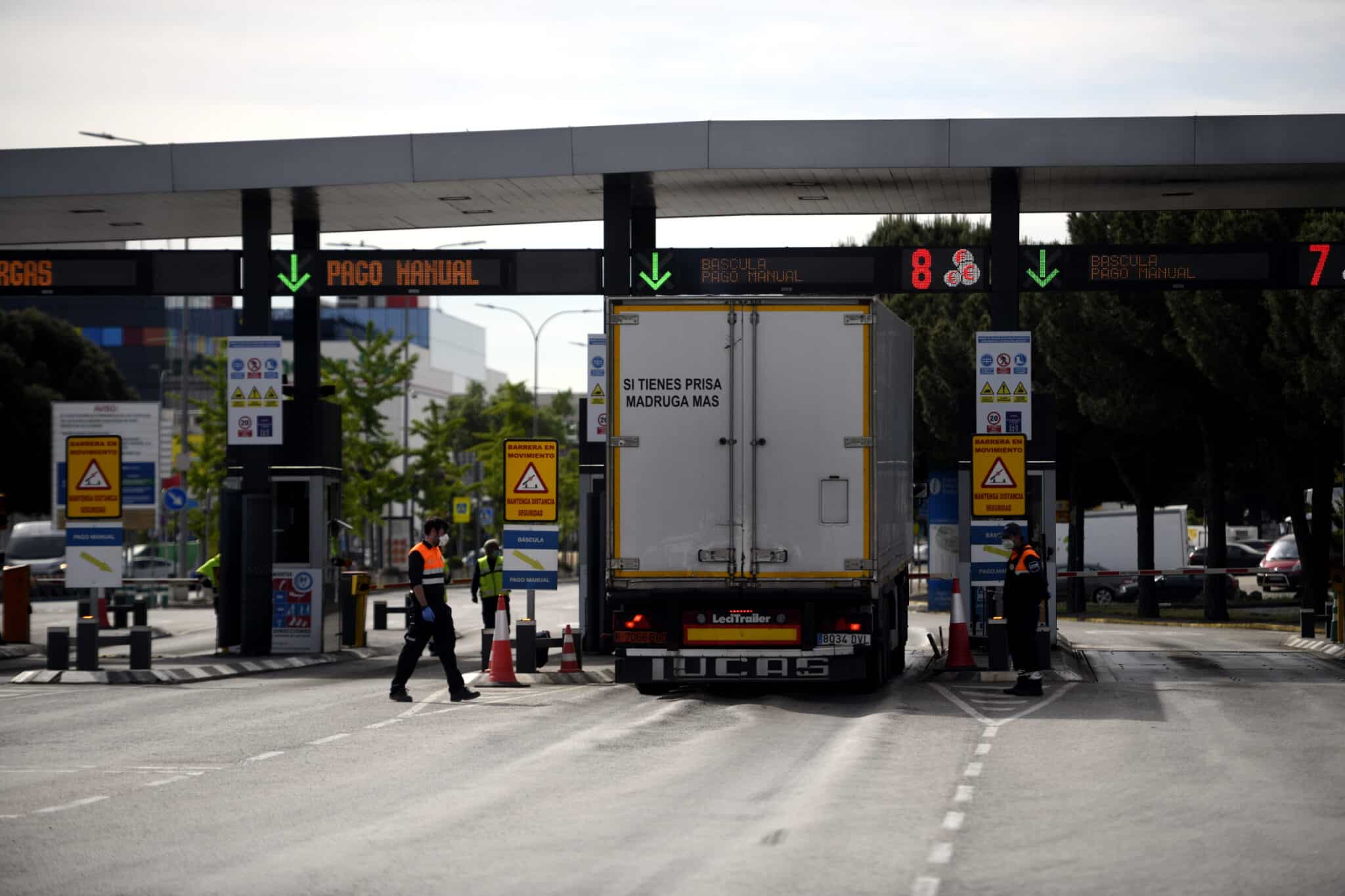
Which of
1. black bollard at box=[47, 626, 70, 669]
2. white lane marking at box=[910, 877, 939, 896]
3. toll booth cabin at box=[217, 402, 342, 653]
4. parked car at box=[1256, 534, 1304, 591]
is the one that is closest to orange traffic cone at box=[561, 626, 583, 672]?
toll booth cabin at box=[217, 402, 342, 653]

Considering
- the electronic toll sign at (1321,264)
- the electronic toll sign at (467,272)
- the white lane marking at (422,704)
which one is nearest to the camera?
the white lane marking at (422,704)

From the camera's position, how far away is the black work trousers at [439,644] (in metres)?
18.2

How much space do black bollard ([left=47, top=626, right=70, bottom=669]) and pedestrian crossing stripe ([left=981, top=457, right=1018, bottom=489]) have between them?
35.2ft

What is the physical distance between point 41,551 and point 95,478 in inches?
1385

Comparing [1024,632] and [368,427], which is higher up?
[368,427]

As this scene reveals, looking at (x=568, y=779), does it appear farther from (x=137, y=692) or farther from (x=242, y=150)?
(x=242, y=150)

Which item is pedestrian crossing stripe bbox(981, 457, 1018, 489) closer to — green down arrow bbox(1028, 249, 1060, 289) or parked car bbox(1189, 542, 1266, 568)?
green down arrow bbox(1028, 249, 1060, 289)

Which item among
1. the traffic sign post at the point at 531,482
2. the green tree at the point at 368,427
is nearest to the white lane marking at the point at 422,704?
the traffic sign post at the point at 531,482

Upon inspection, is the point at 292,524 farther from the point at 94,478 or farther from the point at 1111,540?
the point at 1111,540

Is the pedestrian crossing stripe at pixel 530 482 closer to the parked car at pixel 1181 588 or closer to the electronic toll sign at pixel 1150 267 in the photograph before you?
the electronic toll sign at pixel 1150 267

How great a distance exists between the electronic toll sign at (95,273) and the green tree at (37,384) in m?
46.5

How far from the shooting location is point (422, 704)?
1808cm

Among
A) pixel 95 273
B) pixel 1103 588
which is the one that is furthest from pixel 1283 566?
pixel 95 273

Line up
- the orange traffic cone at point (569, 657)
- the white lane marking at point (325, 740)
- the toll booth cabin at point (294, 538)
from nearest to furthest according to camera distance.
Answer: the white lane marking at point (325, 740), the orange traffic cone at point (569, 657), the toll booth cabin at point (294, 538)
